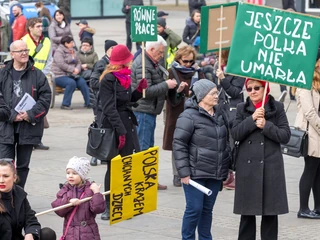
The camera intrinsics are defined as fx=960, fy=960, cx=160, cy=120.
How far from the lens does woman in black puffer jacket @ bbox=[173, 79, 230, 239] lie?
28.7ft

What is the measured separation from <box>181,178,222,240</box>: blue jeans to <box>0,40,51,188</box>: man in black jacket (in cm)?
229

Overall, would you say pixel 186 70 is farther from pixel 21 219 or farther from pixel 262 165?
pixel 21 219

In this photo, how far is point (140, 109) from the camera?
11656mm

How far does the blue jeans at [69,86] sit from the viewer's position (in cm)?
1853

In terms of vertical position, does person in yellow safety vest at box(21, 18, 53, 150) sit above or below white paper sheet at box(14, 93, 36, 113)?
below

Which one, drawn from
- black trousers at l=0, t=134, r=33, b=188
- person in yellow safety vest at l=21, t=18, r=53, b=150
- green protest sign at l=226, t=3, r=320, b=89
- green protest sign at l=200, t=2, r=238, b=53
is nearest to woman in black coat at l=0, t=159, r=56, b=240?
green protest sign at l=226, t=3, r=320, b=89

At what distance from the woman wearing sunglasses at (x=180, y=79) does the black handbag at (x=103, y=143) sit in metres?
1.49

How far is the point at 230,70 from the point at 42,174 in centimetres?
499

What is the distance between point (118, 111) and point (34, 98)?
947 millimetres

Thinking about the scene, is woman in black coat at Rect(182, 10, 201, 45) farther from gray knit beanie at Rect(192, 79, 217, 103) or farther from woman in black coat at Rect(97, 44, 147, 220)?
gray knit beanie at Rect(192, 79, 217, 103)

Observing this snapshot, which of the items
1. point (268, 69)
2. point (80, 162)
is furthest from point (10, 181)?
point (268, 69)

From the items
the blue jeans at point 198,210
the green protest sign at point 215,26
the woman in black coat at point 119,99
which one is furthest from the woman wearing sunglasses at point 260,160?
the green protest sign at point 215,26

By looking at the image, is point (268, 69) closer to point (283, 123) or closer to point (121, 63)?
point (283, 123)

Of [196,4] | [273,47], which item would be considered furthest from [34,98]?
[196,4]
